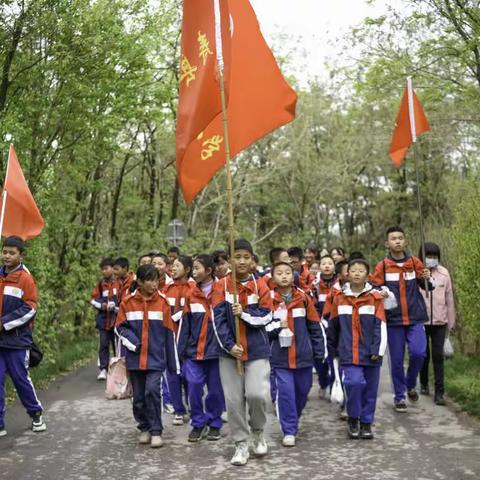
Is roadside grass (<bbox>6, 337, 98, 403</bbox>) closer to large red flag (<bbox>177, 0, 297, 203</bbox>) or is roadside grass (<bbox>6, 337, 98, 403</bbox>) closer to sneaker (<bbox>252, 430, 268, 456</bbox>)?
sneaker (<bbox>252, 430, 268, 456</bbox>)

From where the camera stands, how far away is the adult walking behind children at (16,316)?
7.98 m

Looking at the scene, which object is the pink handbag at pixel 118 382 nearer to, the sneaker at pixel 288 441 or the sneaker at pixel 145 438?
the sneaker at pixel 145 438

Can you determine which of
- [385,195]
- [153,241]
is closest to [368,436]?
[153,241]

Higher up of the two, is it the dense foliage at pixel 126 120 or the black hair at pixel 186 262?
the dense foliage at pixel 126 120

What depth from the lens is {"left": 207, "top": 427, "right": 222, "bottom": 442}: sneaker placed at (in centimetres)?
777

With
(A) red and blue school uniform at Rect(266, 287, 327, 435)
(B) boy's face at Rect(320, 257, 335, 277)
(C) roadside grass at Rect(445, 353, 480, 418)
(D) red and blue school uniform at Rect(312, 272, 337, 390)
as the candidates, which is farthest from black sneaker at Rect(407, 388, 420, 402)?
(A) red and blue school uniform at Rect(266, 287, 327, 435)

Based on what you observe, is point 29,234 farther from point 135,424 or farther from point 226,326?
point 226,326

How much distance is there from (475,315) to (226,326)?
Answer: 507 cm

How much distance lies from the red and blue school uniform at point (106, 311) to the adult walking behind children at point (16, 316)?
3.94 metres

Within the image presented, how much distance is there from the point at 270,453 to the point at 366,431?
116cm

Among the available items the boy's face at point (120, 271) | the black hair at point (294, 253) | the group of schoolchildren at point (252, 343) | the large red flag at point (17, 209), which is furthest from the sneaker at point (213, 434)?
the boy's face at point (120, 271)

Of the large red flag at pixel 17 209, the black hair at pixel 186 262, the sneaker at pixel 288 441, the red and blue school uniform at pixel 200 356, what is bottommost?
the sneaker at pixel 288 441

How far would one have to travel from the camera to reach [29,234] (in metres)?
9.20

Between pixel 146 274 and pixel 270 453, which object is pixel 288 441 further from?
pixel 146 274
